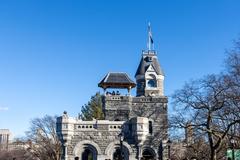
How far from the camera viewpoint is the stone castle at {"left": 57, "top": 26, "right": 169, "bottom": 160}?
38.7 meters

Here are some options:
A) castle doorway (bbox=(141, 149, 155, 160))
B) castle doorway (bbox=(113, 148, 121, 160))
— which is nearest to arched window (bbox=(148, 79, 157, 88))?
castle doorway (bbox=(141, 149, 155, 160))

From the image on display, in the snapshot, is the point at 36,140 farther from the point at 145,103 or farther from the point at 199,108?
the point at 199,108

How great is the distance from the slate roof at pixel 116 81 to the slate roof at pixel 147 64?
231 centimetres

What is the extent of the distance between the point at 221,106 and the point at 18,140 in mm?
37874

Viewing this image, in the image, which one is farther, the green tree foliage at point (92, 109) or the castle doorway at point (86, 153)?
the green tree foliage at point (92, 109)

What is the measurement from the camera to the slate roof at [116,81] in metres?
44.8

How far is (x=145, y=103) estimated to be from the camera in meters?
43.9

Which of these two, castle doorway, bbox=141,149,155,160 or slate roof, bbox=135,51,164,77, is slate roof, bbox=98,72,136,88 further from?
castle doorway, bbox=141,149,155,160

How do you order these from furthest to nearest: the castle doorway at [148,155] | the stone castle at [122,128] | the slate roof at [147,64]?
the slate roof at [147,64], the castle doorway at [148,155], the stone castle at [122,128]

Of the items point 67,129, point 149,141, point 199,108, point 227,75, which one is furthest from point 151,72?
point 227,75

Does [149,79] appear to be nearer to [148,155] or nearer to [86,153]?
[148,155]

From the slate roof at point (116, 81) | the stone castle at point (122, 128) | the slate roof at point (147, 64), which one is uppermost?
the slate roof at point (147, 64)

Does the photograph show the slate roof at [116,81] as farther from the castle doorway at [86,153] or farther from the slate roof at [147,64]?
the castle doorway at [86,153]

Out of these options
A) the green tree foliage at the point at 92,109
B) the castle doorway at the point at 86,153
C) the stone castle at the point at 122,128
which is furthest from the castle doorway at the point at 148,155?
the green tree foliage at the point at 92,109
